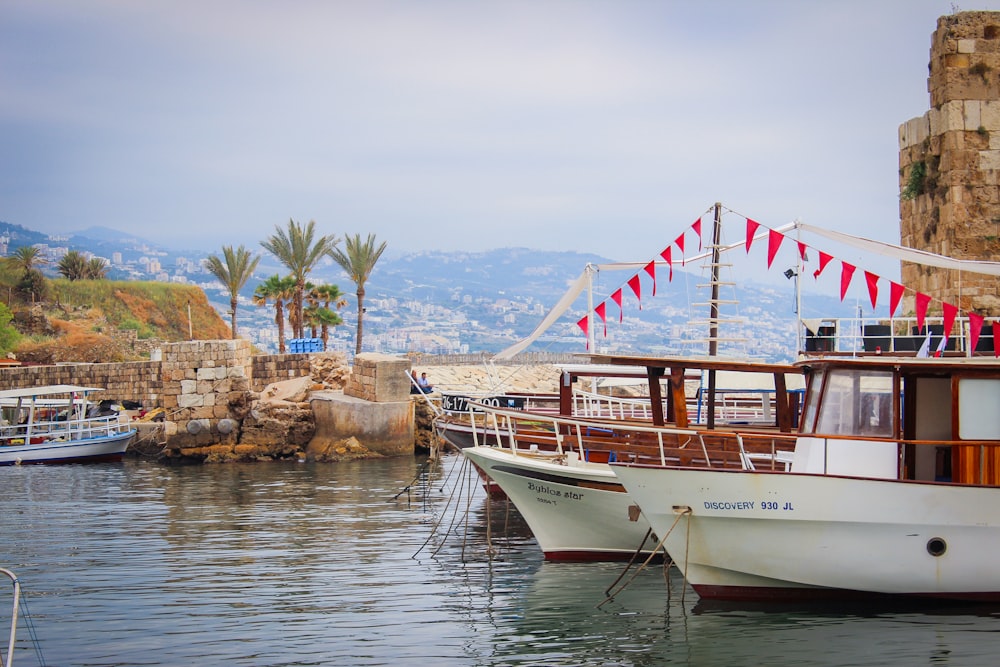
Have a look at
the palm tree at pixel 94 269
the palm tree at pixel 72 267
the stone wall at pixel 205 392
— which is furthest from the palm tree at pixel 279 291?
the palm tree at pixel 94 269

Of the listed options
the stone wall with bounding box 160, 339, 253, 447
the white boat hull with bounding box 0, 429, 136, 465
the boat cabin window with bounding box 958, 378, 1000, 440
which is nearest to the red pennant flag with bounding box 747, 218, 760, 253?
the boat cabin window with bounding box 958, 378, 1000, 440

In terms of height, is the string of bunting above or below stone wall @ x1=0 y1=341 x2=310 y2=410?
above

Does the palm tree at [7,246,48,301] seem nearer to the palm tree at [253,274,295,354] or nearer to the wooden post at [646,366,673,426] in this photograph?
the palm tree at [253,274,295,354]

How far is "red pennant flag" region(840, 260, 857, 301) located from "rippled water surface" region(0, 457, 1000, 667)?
495cm

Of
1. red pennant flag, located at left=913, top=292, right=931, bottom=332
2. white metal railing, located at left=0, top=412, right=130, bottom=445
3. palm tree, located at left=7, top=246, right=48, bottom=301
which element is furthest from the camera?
palm tree, located at left=7, top=246, right=48, bottom=301

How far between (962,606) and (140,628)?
30.1 ft

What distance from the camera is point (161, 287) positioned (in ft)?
227

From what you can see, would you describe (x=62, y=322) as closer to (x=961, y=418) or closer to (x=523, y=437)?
(x=523, y=437)

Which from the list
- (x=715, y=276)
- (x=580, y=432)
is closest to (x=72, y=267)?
(x=715, y=276)

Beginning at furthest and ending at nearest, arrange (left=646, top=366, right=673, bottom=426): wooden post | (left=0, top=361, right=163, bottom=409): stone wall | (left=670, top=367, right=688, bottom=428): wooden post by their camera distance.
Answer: (left=0, top=361, right=163, bottom=409): stone wall, (left=670, top=367, right=688, bottom=428): wooden post, (left=646, top=366, right=673, bottom=426): wooden post

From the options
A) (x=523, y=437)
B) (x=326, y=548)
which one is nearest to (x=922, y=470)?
(x=523, y=437)

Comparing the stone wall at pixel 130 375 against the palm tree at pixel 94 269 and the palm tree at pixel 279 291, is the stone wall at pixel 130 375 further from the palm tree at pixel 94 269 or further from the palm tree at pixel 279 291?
the palm tree at pixel 94 269

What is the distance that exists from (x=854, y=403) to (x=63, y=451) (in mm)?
27061

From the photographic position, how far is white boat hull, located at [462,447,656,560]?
15.0 metres
